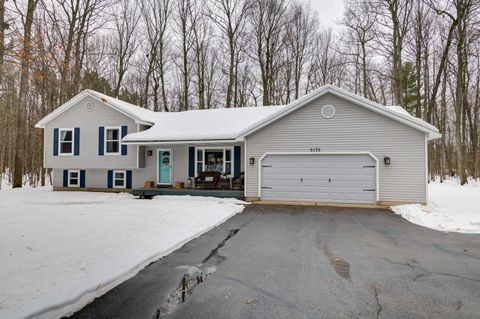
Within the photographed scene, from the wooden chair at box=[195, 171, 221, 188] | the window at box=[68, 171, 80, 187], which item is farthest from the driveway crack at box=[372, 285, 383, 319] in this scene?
the window at box=[68, 171, 80, 187]

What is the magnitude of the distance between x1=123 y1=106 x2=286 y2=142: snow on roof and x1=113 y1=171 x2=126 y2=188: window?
235 cm

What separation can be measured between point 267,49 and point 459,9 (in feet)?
38.8

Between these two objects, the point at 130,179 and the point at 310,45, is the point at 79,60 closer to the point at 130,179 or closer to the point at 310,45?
the point at 130,179

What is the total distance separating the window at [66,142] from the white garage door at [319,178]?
36.1 ft

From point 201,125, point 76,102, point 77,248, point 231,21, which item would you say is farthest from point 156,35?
point 77,248

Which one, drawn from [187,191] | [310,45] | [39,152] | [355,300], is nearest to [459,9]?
[310,45]

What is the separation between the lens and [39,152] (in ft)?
76.2

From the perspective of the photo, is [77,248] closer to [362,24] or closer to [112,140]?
[112,140]

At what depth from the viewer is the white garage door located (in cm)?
991

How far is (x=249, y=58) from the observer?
22.0 m

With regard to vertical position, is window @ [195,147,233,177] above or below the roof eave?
below

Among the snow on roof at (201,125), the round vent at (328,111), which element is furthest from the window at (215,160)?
the round vent at (328,111)

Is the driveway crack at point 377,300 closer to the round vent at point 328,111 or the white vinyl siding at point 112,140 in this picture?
the round vent at point 328,111

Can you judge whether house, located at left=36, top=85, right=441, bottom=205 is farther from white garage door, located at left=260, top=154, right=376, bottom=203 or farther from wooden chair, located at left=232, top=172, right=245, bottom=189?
wooden chair, located at left=232, top=172, right=245, bottom=189
